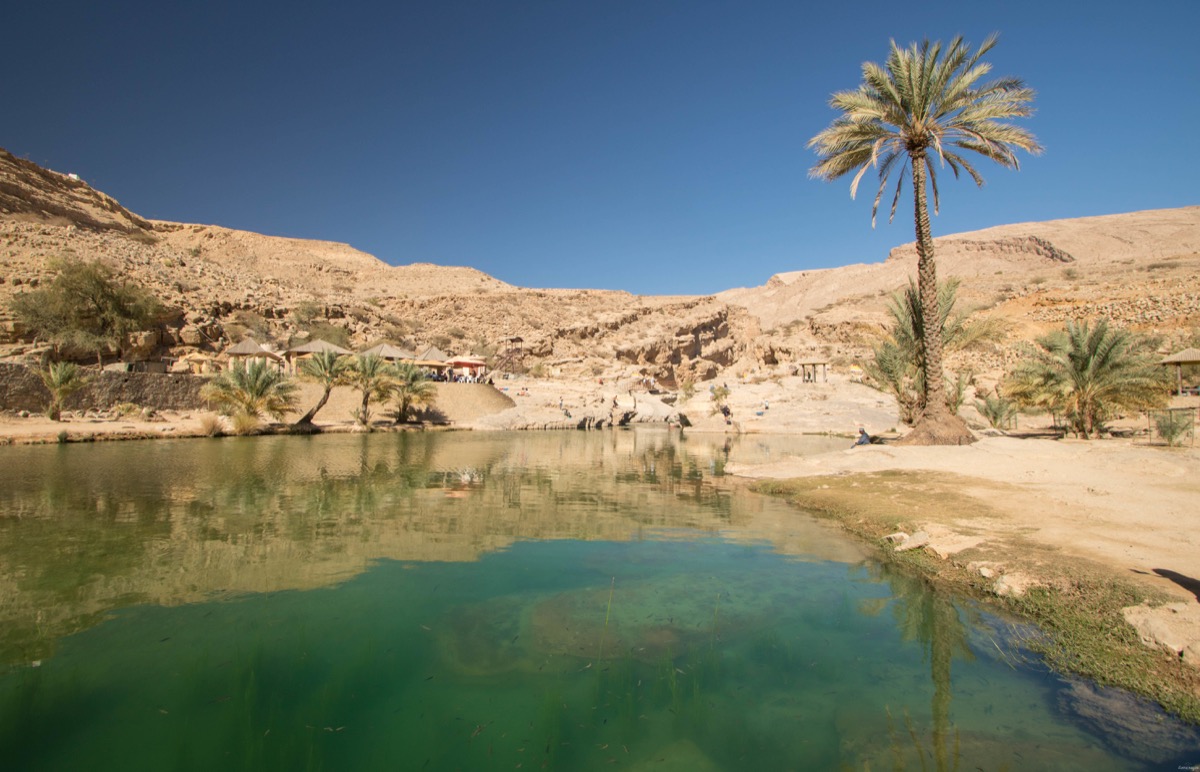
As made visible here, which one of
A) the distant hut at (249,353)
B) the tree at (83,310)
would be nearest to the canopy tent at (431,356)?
the distant hut at (249,353)

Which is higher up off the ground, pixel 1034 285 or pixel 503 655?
pixel 1034 285

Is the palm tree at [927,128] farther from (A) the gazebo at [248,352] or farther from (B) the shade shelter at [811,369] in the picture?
(A) the gazebo at [248,352]

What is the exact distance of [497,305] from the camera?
6512 centimetres

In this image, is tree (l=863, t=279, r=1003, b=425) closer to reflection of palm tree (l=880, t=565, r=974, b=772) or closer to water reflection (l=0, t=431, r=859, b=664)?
water reflection (l=0, t=431, r=859, b=664)

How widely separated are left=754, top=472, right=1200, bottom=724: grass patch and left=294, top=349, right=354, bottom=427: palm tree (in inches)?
901

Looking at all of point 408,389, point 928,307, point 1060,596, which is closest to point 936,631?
point 1060,596

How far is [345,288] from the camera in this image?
77.0 meters

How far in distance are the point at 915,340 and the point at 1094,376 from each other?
4421 millimetres

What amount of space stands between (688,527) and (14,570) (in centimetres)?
765

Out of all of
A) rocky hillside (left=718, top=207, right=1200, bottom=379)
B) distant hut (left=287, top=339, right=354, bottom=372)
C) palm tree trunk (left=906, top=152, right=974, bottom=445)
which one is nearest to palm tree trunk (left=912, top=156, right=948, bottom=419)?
palm tree trunk (left=906, top=152, right=974, bottom=445)

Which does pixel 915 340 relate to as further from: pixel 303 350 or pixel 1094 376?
pixel 303 350

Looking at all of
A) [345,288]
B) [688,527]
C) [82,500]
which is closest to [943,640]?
[688,527]

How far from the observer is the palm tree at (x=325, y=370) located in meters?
24.7

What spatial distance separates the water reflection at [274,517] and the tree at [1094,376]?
9714 mm
